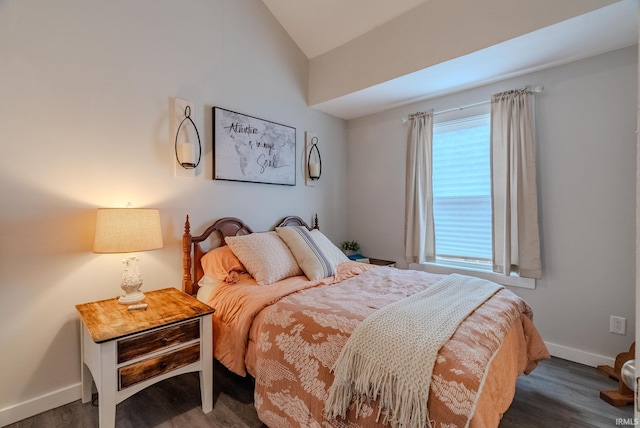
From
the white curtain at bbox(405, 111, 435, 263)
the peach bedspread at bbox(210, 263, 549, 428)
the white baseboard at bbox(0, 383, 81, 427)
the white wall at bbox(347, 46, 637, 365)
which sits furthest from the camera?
the white curtain at bbox(405, 111, 435, 263)

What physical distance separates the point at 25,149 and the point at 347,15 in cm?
267

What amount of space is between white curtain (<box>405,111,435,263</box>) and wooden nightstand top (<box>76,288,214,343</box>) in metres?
2.20

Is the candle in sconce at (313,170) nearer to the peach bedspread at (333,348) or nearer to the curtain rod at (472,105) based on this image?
the curtain rod at (472,105)

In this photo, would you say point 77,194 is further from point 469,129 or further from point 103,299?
point 469,129

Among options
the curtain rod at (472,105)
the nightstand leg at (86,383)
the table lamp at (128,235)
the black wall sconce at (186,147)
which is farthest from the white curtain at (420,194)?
the nightstand leg at (86,383)

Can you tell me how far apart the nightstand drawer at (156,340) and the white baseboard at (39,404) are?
81 cm

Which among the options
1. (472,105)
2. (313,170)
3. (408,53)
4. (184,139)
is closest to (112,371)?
(184,139)

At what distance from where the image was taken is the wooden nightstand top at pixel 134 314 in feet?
4.99

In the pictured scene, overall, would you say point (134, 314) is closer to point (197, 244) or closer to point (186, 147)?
point (197, 244)

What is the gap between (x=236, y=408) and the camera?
6.05 feet

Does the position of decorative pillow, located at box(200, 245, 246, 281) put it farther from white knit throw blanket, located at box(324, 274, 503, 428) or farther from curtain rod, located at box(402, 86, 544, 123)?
curtain rod, located at box(402, 86, 544, 123)

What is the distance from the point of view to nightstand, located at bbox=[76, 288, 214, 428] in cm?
147

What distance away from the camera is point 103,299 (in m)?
2.02

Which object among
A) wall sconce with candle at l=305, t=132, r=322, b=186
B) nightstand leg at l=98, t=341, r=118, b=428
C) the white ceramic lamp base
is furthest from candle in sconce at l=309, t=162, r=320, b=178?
nightstand leg at l=98, t=341, r=118, b=428
